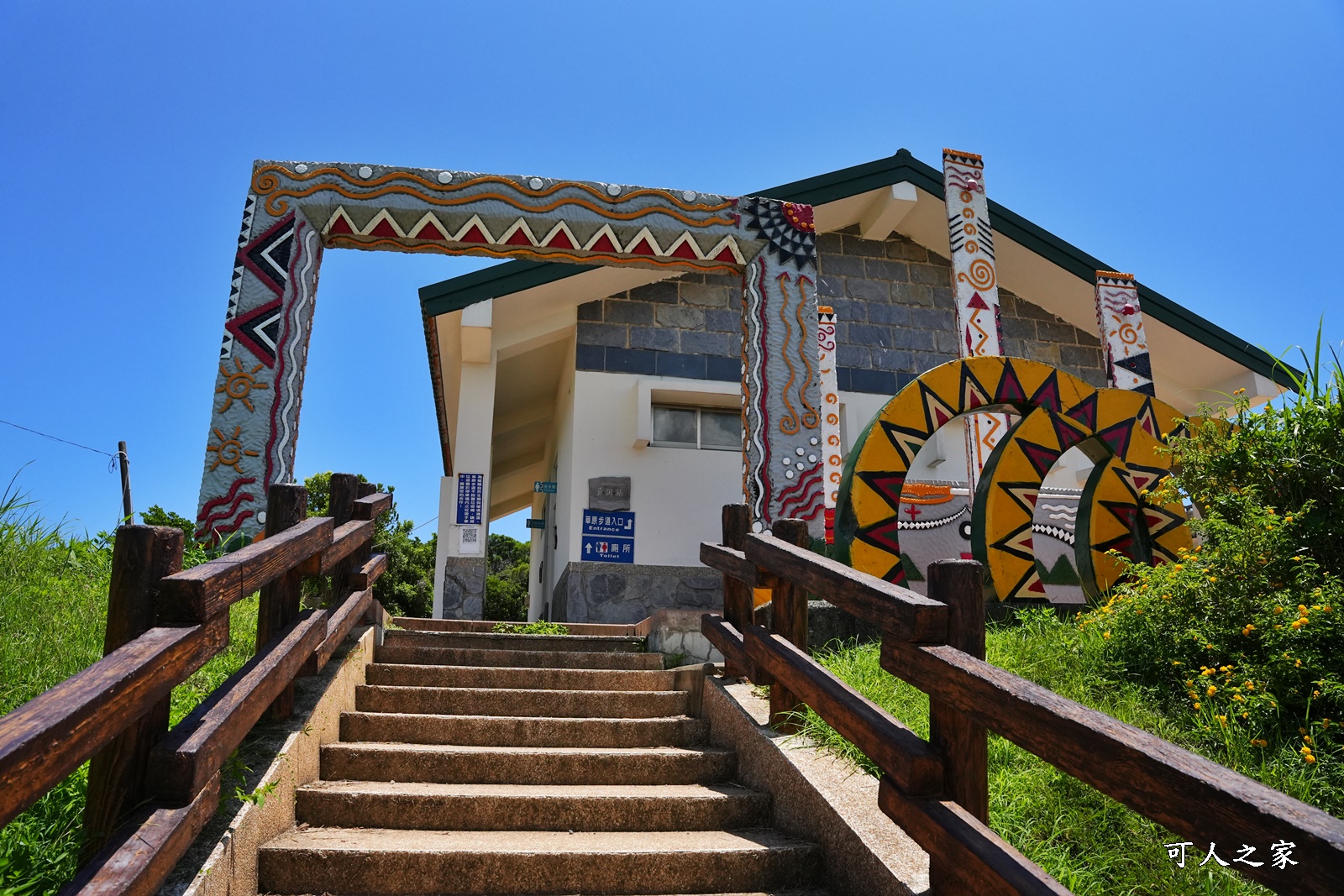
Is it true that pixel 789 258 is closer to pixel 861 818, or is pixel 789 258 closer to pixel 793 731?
pixel 793 731

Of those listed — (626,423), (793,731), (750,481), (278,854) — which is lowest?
(278,854)

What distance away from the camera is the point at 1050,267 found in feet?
38.0

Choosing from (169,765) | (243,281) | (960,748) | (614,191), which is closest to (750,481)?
(614,191)

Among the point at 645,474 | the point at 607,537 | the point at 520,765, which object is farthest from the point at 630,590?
the point at 520,765

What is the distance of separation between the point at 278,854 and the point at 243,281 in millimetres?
4707

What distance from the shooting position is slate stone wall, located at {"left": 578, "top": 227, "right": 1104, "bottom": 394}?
35.5 ft

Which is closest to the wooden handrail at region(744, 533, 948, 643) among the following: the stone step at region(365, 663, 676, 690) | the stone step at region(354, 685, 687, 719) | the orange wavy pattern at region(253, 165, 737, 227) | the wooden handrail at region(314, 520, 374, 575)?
Answer: the stone step at region(354, 685, 687, 719)

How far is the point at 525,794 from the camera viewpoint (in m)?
3.85

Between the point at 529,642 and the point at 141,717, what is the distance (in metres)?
4.04

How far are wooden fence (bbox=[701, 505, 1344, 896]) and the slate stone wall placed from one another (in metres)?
6.75

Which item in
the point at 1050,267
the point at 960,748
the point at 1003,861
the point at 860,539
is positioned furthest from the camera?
the point at 1050,267

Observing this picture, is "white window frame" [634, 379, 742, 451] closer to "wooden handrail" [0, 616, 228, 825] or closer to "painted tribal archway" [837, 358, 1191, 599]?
"painted tribal archway" [837, 358, 1191, 599]

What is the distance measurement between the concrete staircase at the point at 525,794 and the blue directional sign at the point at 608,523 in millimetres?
4420

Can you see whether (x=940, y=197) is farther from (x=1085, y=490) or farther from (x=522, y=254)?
(x=522, y=254)
